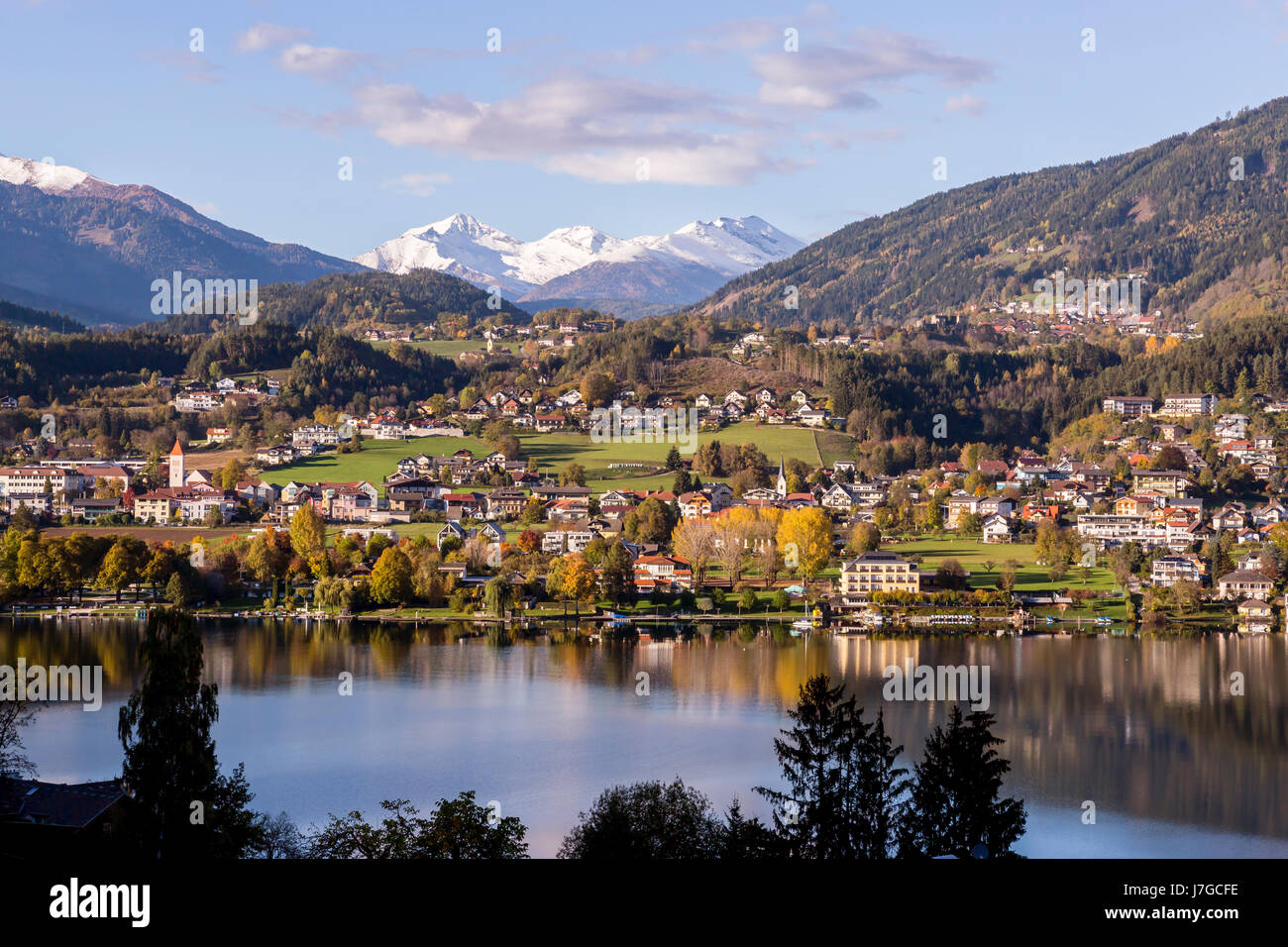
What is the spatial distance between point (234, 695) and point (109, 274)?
140m

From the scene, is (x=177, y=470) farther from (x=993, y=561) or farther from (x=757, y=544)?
(x=993, y=561)

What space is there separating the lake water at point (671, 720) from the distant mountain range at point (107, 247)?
114 m

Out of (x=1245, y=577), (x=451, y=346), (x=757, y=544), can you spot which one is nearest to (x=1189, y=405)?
(x=1245, y=577)

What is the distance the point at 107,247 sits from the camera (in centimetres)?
15150

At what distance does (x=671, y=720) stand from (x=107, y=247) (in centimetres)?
15006

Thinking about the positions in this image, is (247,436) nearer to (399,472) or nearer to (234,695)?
(399,472)

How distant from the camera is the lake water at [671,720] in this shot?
43.2 ft

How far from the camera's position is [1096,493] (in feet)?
123

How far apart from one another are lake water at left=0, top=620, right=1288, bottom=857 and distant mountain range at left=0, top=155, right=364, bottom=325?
113953mm

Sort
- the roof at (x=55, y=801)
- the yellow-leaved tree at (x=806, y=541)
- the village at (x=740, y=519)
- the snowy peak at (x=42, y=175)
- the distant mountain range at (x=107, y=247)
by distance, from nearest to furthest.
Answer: the roof at (x=55, y=801) → the village at (x=740, y=519) → the yellow-leaved tree at (x=806, y=541) → the distant mountain range at (x=107, y=247) → the snowy peak at (x=42, y=175)

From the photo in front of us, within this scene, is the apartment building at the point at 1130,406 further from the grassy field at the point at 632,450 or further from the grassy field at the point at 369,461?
the grassy field at the point at 369,461

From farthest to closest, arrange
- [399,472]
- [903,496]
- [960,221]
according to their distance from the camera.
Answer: [960,221], [399,472], [903,496]

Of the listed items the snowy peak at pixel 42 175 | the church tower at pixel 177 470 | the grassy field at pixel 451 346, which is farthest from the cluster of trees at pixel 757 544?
the snowy peak at pixel 42 175
